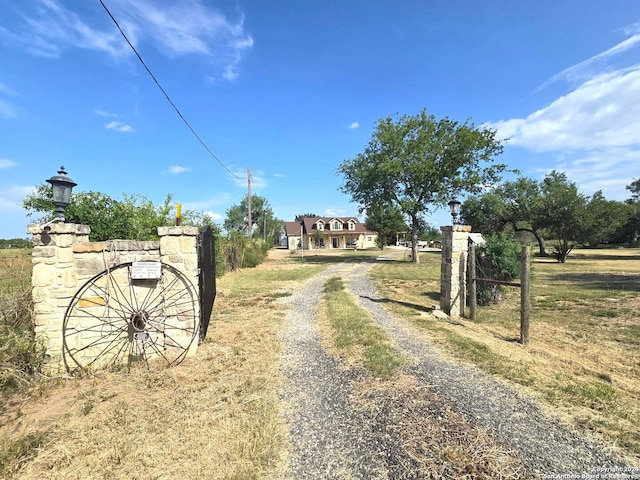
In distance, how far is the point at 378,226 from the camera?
40.6 m

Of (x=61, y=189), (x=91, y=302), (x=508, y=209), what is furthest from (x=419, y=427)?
(x=508, y=209)

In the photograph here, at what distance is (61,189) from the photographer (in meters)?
4.22

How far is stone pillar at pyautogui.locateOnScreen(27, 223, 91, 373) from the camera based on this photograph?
13.4 ft

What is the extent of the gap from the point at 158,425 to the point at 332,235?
1772 inches

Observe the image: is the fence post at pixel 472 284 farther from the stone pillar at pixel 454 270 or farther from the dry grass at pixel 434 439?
the dry grass at pixel 434 439

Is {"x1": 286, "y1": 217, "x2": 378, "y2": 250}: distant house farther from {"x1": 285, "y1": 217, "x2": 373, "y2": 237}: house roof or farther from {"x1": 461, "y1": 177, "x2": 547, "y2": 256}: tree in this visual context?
{"x1": 461, "y1": 177, "x2": 547, "y2": 256}: tree

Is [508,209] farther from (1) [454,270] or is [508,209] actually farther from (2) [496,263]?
(1) [454,270]

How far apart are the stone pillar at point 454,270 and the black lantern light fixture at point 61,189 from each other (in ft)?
23.1

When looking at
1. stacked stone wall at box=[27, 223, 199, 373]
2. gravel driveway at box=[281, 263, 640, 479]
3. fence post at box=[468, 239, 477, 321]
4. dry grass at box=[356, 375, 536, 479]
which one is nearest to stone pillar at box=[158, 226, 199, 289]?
stacked stone wall at box=[27, 223, 199, 373]

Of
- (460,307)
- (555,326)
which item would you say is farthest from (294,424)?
(555,326)

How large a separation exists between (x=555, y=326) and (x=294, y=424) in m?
6.22

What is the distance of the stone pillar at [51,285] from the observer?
4078 millimetres

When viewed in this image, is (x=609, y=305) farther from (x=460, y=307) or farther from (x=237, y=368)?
(x=237, y=368)

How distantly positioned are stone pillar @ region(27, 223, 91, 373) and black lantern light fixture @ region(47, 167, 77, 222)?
10.4 inches
